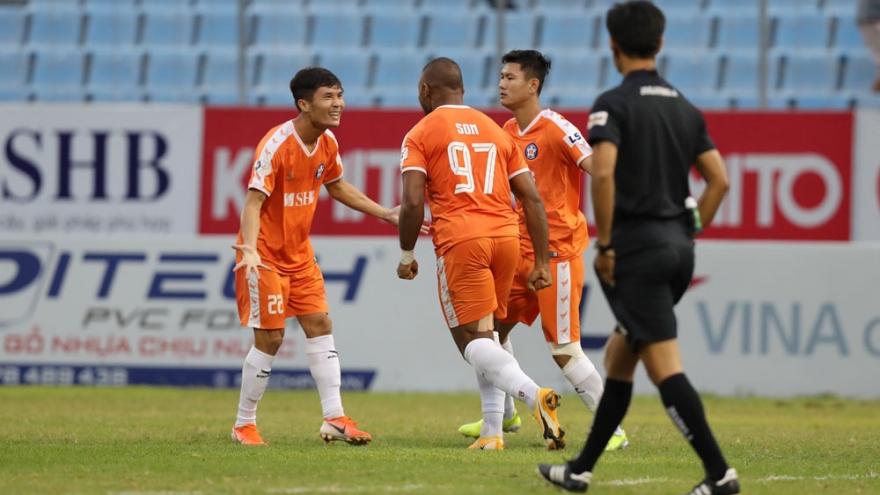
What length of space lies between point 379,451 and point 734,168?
24.5 ft

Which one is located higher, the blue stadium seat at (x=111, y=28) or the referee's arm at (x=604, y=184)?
the blue stadium seat at (x=111, y=28)

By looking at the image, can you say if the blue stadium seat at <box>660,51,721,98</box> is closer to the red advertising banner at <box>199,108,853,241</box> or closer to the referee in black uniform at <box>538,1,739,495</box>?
the red advertising banner at <box>199,108,853,241</box>

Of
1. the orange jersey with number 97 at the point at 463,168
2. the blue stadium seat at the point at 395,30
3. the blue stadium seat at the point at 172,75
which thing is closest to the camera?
the orange jersey with number 97 at the point at 463,168

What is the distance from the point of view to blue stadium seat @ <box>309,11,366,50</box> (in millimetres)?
14914

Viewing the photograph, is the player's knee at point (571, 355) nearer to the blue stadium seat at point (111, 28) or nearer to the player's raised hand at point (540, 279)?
the player's raised hand at point (540, 279)

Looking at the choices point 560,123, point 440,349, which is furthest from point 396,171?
point 560,123

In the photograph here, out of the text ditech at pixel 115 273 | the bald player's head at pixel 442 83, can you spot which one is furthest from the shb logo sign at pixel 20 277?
the bald player's head at pixel 442 83

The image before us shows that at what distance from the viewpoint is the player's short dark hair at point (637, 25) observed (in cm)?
516

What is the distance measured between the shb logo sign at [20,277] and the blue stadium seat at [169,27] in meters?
3.07

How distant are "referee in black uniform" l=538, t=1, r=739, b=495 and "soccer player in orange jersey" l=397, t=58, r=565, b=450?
1.69 meters

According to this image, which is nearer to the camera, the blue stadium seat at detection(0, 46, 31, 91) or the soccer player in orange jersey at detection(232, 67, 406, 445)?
the soccer player in orange jersey at detection(232, 67, 406, 445)

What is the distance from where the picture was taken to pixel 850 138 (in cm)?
1326

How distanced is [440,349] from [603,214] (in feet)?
25.6

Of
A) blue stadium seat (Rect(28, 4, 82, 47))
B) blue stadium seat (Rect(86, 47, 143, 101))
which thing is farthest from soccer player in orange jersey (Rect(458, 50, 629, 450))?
blue stadium seat (Rect(28, 4, 82, 47))
